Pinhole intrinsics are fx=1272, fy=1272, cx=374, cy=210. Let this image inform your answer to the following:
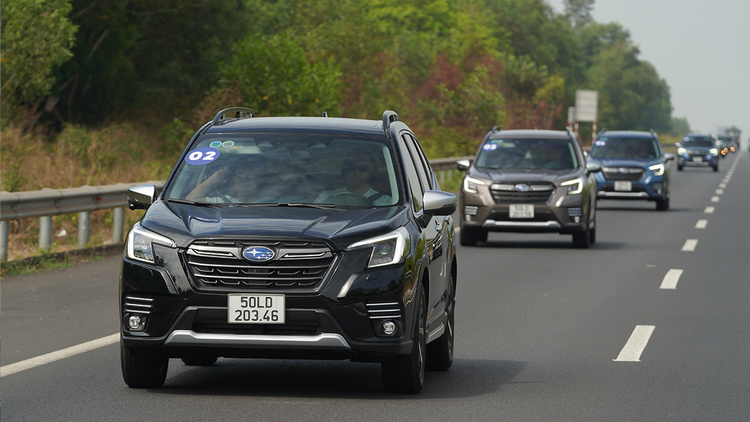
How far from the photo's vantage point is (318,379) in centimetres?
796

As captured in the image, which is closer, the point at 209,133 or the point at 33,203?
the point at 209,133

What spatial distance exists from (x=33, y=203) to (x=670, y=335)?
25.6ft

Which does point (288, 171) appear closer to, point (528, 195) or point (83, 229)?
point (83, 229)

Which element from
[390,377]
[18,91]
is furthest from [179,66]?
[390,377]

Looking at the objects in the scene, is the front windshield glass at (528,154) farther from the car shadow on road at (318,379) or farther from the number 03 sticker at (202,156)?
the number 03 sticker at (202,156)

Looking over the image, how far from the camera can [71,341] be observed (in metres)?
9.45

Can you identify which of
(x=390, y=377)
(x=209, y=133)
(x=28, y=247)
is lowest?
(x=28, y=247)

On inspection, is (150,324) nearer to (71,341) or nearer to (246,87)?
(71,341)

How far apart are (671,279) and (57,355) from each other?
8.34 m

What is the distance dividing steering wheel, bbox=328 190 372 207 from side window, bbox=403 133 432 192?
3.05ft

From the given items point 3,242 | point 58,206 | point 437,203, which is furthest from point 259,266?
point 58,206

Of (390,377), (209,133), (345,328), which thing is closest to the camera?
(345,328)

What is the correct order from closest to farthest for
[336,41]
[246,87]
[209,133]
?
[209,133], [246,87], [336,41]

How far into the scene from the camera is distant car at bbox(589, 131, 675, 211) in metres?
28.3
